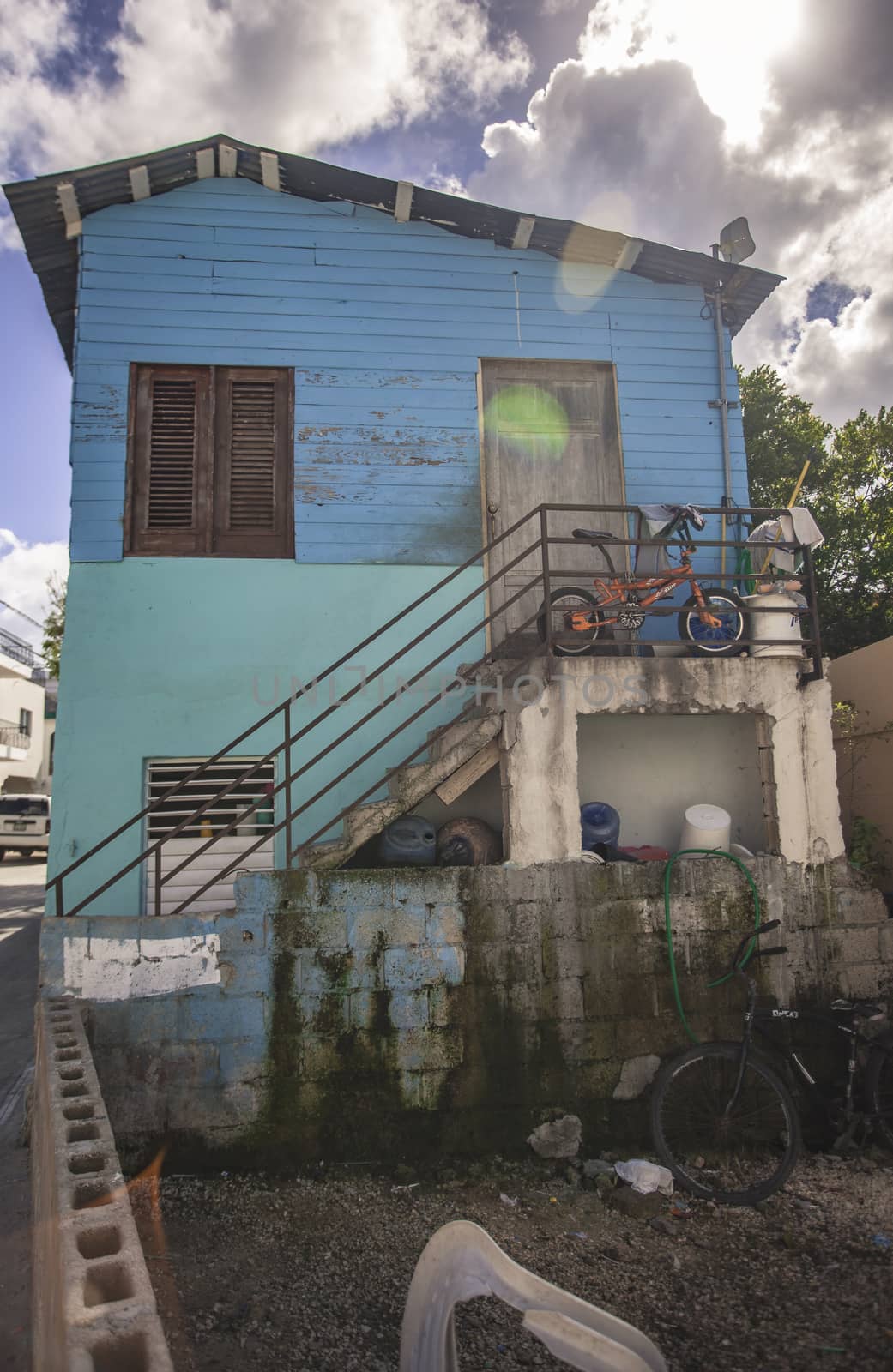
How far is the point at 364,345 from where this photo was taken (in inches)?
317

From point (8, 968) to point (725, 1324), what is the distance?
32.5 ft

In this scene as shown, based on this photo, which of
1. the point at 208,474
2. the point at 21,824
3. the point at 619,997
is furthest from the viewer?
the point at 21,824

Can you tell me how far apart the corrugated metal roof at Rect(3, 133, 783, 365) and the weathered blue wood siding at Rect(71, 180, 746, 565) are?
14 cm

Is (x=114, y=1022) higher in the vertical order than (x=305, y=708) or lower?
lower

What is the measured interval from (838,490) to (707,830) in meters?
11.2

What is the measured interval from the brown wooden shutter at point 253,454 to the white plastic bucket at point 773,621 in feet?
13.0

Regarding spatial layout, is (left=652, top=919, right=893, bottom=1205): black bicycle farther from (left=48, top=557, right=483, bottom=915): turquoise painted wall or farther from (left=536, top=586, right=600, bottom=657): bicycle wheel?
(left=48, top=557, right=483, bottom=915): turquoise painted wall

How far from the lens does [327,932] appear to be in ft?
18.6

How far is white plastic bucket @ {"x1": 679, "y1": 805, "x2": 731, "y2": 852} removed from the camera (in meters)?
6.55

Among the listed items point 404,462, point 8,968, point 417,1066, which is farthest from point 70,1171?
point 8,968

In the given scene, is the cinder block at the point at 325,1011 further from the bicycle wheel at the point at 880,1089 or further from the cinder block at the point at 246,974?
the bicycle wheel at the point at 880,1089

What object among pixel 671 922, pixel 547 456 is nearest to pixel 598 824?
pixel 671 922

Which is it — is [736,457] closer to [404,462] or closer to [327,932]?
[404,462]

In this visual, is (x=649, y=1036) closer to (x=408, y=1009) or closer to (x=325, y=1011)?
(x=408, y=1009)
